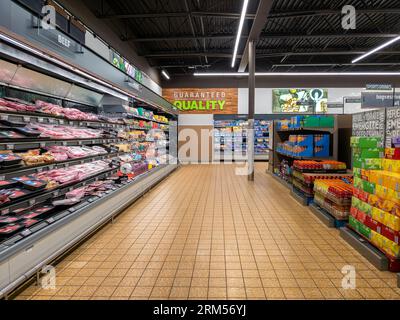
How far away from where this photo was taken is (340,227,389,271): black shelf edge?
287 centimetres

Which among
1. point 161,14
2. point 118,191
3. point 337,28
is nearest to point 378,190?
point 118,191

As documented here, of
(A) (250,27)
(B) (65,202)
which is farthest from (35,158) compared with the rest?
(A) (250,27)

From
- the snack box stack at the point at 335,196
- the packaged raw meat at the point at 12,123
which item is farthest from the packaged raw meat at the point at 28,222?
the snack box stack at the point at 335,196

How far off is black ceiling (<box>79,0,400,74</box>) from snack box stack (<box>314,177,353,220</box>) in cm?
451

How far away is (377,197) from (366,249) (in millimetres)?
588

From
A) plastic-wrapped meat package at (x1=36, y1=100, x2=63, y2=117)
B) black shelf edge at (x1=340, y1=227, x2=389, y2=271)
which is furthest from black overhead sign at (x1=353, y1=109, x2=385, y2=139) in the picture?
plastic-wrapped meat package at (x1=36, y1=100, x2=63, y2=117)

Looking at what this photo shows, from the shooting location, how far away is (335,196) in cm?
411

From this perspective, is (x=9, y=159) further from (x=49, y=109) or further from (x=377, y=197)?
(x=377, y=197)

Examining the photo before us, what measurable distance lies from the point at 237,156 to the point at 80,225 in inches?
455

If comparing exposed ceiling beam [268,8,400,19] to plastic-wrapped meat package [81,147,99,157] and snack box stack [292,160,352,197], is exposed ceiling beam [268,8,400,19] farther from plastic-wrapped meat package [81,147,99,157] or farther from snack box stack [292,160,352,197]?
plastic-wrapped meat package [81,147,99,157]
